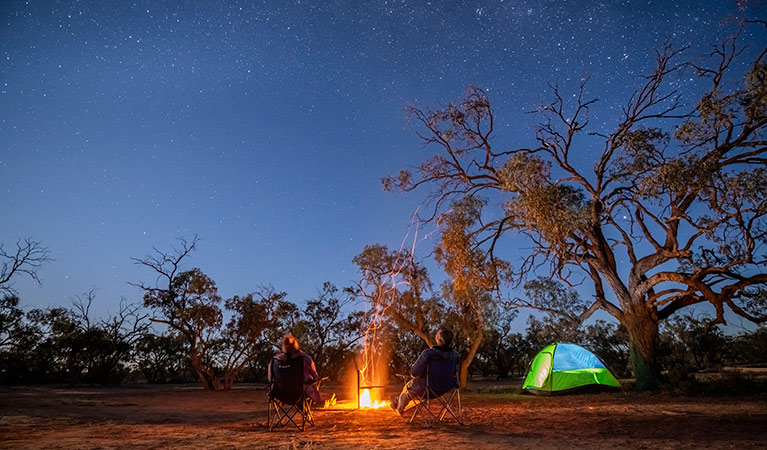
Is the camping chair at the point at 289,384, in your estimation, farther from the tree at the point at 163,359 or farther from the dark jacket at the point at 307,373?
the tree at the point at 163,359

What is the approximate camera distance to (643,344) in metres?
13.0

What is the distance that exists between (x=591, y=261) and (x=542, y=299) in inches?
232

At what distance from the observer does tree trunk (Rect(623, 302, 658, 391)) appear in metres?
12.8

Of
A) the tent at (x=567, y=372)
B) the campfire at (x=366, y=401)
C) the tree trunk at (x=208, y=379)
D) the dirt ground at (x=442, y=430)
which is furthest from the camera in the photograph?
the tree trunk at (x=208, y=379)

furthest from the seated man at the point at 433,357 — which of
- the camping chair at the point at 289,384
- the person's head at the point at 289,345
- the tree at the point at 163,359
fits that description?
the tree at the point at 163,359

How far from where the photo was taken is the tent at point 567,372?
12773 mm

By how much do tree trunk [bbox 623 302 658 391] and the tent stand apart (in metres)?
0.74

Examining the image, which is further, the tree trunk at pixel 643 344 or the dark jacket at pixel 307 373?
the tree trunk at pixel 643 344

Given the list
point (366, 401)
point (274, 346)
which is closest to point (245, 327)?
point (274, 346)

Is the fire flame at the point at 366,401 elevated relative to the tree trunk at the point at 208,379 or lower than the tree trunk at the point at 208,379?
elevated

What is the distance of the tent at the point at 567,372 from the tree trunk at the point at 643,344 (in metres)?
0.74

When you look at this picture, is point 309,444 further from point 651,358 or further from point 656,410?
point 651,358

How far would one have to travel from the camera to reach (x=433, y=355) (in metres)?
6.53

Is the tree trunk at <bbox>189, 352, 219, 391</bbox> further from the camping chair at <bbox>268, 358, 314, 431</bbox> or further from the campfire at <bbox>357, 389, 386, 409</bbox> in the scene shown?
the camping chair at <bbox>268, 358, 314, 431</bbox>
